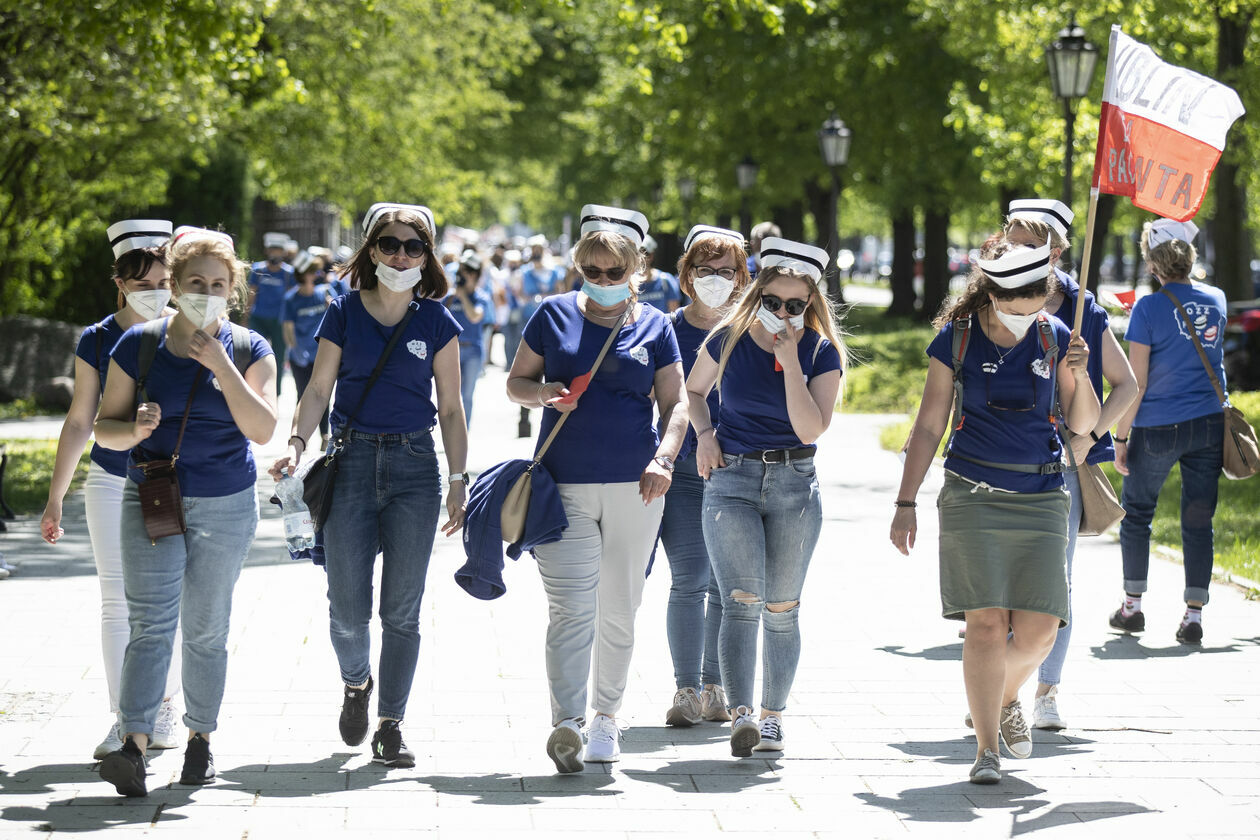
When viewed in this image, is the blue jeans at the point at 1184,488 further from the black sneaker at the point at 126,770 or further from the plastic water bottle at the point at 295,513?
the black sneaker at the point at 126,770

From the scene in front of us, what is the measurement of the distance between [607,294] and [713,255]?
0.93 meters

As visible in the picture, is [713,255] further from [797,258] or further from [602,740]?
[602,740]

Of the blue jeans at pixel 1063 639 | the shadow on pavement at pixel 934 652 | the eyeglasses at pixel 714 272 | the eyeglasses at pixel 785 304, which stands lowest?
the shadow on pavement at pixel 934 652

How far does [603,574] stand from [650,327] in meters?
0.87

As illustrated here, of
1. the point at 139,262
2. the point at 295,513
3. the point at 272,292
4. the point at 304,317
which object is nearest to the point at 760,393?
the point at 295,513

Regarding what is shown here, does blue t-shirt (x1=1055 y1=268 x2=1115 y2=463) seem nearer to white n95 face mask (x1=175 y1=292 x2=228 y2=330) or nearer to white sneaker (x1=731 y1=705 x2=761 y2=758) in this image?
white sneaker (x1=731 y1=705 x2=761 y2=758)

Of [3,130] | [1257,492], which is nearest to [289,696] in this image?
[1257,492]

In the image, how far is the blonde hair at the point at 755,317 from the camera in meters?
5.75

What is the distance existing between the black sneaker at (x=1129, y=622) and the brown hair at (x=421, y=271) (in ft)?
13.3

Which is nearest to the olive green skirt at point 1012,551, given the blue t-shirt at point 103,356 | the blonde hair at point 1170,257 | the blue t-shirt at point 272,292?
the blonde hair at point 1170,257

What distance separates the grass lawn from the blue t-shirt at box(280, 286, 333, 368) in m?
1.98

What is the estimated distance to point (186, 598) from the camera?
17.5ft

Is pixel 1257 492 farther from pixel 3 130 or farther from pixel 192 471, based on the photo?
pixel 3 130

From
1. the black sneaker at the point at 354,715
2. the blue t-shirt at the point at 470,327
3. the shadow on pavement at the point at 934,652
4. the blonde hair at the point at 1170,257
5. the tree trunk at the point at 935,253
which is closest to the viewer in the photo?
the black sneaker at the point at 354,715
